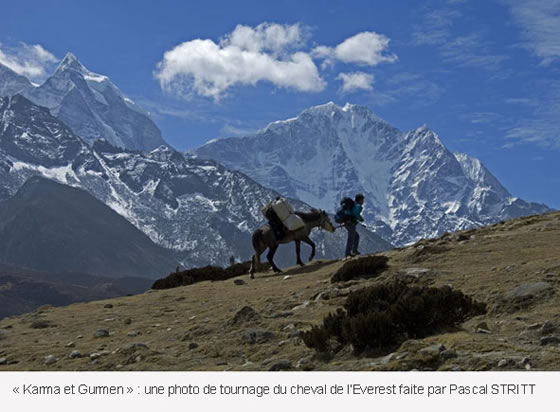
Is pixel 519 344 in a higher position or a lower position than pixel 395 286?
lower

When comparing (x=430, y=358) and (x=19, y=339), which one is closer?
(x=430, y=358)

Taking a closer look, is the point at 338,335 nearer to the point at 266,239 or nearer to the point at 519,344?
the point at 519,344

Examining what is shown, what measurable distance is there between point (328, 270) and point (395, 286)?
10.9 metres

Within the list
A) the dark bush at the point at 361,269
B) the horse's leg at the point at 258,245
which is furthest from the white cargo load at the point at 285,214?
the dark bush at the point at 361,269

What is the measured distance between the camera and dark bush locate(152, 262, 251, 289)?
108ft

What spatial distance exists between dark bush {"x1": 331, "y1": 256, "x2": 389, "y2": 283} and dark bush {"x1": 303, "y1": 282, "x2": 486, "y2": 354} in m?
6.81

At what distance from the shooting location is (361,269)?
71.4 feet

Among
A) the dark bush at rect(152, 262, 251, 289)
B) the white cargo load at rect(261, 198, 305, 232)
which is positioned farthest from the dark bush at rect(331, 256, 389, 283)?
the dark bush at rect(152, 262, 251, 289)

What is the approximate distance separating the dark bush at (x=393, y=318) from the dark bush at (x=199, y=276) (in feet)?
61.2

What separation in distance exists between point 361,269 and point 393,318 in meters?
8.68

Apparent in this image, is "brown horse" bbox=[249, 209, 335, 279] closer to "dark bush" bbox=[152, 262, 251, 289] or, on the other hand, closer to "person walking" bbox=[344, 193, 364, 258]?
"person walking" bbox=[344, 193, 364, 258]
